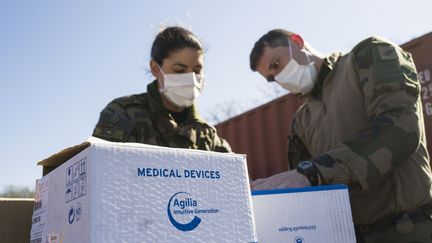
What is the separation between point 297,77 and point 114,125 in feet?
2.88

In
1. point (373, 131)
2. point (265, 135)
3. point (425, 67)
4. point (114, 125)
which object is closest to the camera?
point (373, 131)

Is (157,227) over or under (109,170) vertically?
under

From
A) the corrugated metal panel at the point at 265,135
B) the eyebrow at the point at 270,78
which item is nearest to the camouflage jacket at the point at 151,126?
the eyebrow at the point at 270,78

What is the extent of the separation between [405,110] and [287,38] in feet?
2.90

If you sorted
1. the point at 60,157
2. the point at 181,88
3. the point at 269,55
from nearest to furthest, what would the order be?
the point at 60,157
the point at 181,88
the point at 269,55

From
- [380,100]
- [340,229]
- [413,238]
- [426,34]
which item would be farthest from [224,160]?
[426,34]

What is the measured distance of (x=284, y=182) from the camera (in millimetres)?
1264

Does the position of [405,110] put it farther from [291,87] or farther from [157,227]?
[157,227]

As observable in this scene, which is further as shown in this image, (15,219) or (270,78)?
(270,78)

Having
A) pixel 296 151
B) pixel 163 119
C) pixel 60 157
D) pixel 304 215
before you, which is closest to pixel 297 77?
pixel 296 151

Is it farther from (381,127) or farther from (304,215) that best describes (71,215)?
(381,127)

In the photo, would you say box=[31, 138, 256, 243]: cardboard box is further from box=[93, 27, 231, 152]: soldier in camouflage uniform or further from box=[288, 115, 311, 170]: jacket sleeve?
box=[288, 115, 311, 170]: jacket sleeve

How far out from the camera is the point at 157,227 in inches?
30.2

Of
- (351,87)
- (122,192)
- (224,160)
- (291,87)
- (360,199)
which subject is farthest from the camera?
(291,87)
